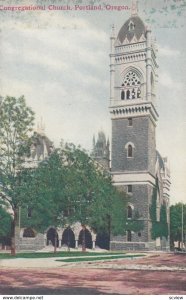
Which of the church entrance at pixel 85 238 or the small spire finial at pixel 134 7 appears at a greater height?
the small spire finial at pixel 134 7

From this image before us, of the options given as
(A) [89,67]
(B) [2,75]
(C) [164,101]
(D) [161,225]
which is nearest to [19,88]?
(B) [2,75]

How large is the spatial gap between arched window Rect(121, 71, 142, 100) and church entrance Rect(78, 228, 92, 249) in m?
4.84

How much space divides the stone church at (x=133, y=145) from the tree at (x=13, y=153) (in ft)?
1.46

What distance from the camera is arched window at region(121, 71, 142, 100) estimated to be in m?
18.4

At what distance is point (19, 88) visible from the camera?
15.3m

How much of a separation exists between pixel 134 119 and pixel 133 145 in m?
1.14

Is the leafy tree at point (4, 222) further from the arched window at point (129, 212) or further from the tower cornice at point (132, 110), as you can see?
the tower cornice at point (132, 110)

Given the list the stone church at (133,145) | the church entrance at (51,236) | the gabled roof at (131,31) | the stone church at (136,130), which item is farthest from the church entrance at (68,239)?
the gabled roof at (131,31)

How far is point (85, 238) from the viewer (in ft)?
64.1

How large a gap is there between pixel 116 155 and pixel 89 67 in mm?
6710

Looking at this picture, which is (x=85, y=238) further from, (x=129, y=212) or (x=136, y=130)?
(x=136, y=130)

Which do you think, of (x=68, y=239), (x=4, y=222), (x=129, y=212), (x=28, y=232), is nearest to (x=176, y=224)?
(x=129, y=212)

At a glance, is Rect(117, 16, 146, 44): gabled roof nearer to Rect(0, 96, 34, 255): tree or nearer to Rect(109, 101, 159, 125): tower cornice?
Rect(109, 101, 159, 125): tower cornice

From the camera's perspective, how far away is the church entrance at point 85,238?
61.9 feet
